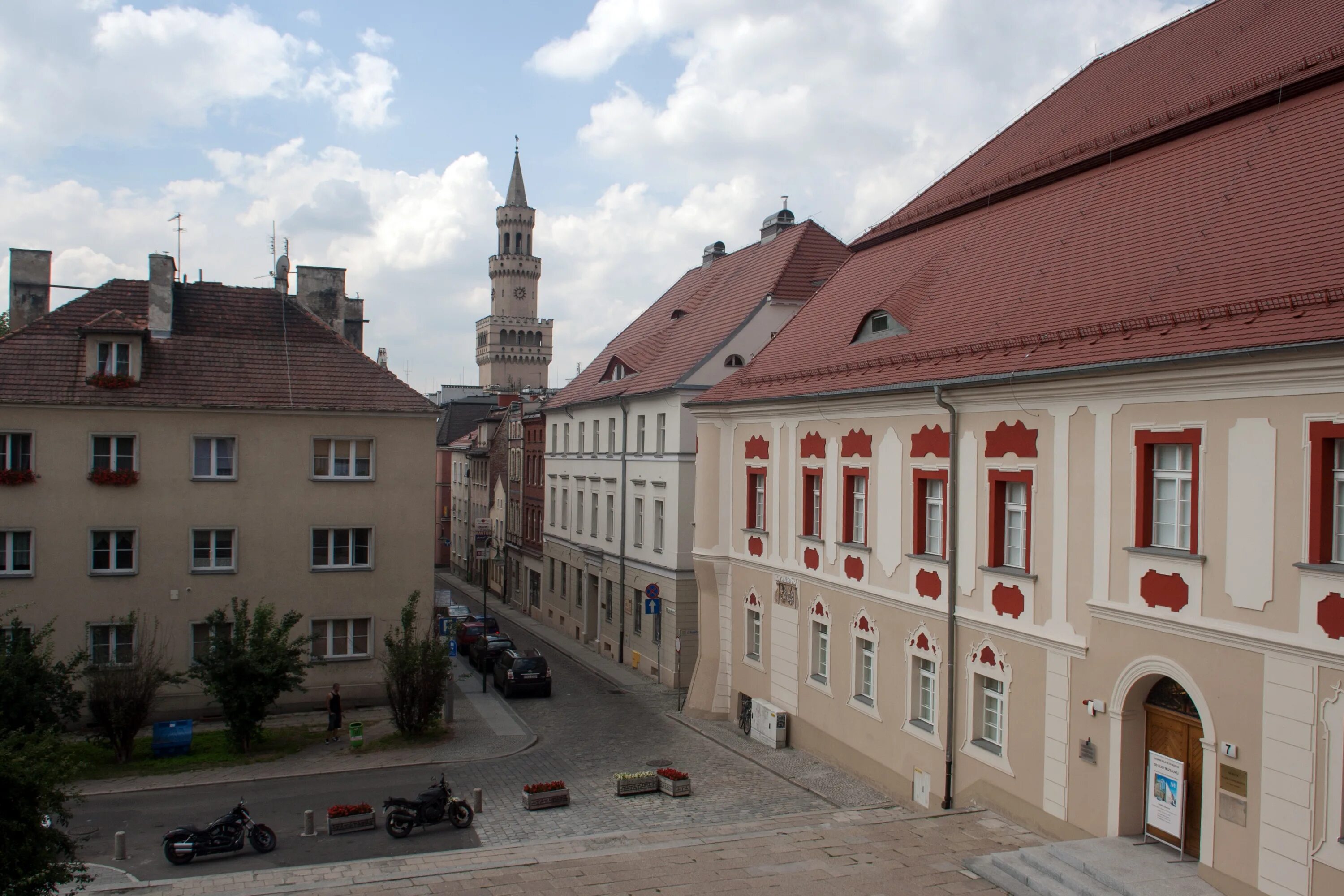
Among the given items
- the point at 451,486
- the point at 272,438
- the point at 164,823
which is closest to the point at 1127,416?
the point at 164,823

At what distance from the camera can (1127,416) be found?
1570cm

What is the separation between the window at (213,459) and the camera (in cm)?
3009

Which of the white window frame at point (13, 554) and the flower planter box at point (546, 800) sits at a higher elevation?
the white window frame at point (13, 554)

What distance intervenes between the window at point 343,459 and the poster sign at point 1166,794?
75.2 feet

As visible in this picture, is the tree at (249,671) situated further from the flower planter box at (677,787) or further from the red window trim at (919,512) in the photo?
the red window trim at (919,512)

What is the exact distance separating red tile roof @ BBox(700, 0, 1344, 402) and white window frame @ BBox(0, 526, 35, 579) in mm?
19491

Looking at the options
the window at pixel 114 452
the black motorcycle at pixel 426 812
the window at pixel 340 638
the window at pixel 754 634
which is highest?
the window at pixel 114 452

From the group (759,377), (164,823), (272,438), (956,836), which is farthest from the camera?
(272,438)

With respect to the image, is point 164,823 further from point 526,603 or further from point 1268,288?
point 526,603

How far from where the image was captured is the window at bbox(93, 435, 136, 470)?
29.1m

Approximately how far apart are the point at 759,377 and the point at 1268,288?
15.2 meters

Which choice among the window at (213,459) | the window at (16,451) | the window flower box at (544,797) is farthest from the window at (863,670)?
the window at (16,451)

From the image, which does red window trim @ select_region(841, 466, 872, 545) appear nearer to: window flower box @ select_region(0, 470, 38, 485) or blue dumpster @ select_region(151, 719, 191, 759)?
blue dumpster @ select_region(151, 719, 191, 759)

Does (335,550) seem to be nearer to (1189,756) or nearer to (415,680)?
(415,680)
